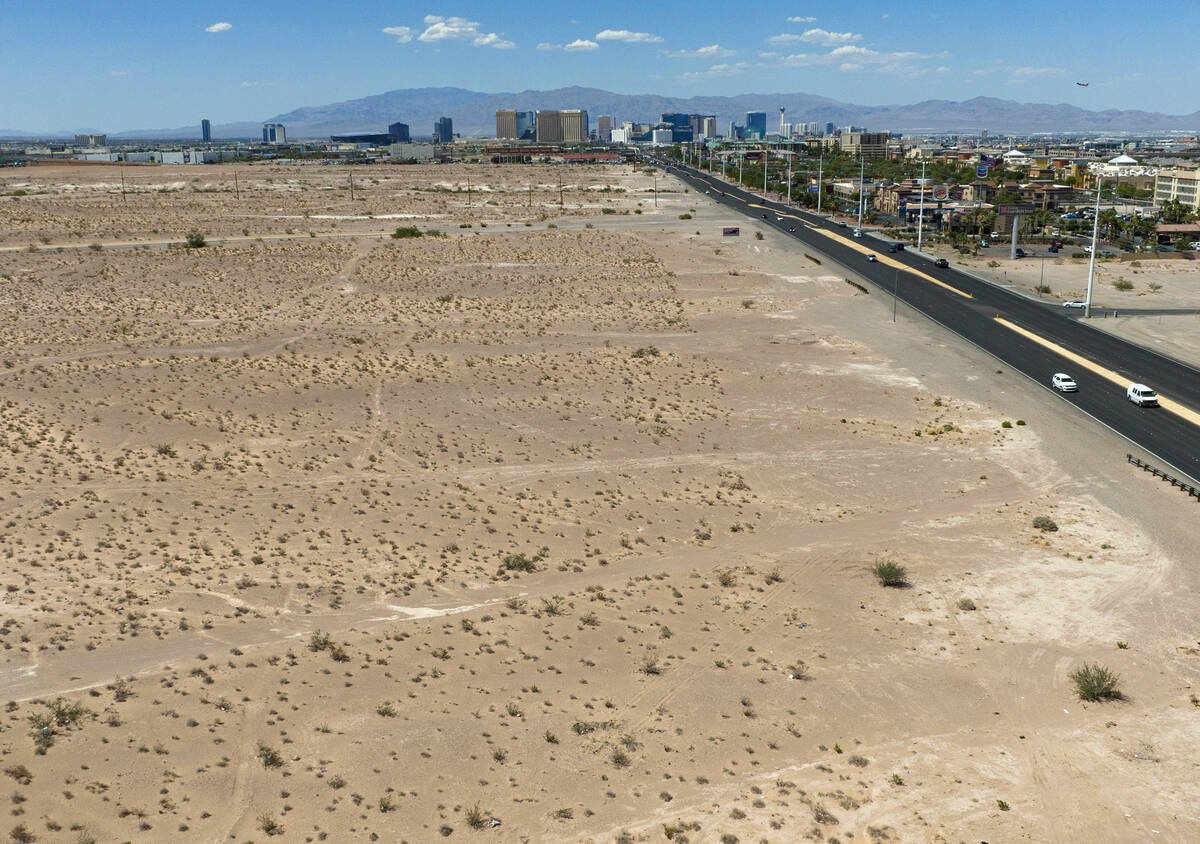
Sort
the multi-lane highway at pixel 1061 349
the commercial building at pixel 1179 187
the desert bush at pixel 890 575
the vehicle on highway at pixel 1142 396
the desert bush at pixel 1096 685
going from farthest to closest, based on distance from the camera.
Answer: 1. the commercial building at pixel 1179 187
2. the vehicle on highway at pixel 1142 396
3. the multi-lane highway at pixel 1061 349
4. the desert bush at pixel 890 575
5. the desert bush at pixel 1096 685

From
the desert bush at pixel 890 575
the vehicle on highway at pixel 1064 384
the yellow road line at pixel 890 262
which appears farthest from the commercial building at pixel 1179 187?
the desert bush at pixel 890 575

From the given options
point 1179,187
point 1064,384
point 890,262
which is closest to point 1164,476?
point 1064,384

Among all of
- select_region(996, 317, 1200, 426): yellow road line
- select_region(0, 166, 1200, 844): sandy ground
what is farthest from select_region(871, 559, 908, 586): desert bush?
select_region(996, 317, 1200, 426): yellow road line

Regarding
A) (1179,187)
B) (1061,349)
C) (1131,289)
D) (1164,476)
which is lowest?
(1164,476)

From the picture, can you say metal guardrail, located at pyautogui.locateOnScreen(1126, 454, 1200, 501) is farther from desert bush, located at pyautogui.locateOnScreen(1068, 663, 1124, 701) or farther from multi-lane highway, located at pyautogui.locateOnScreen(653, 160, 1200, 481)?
desert bush, located at pyautogui.locateOnScreen(1068, 663, 1124, 701)

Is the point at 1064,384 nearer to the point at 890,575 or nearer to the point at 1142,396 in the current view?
the point at 1142,396

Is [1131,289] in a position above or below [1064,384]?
above

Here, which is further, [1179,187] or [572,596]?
A: [1179,187]

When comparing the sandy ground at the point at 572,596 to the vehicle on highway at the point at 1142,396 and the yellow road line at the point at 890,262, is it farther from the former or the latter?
the yellow road line at the point at 890,262
